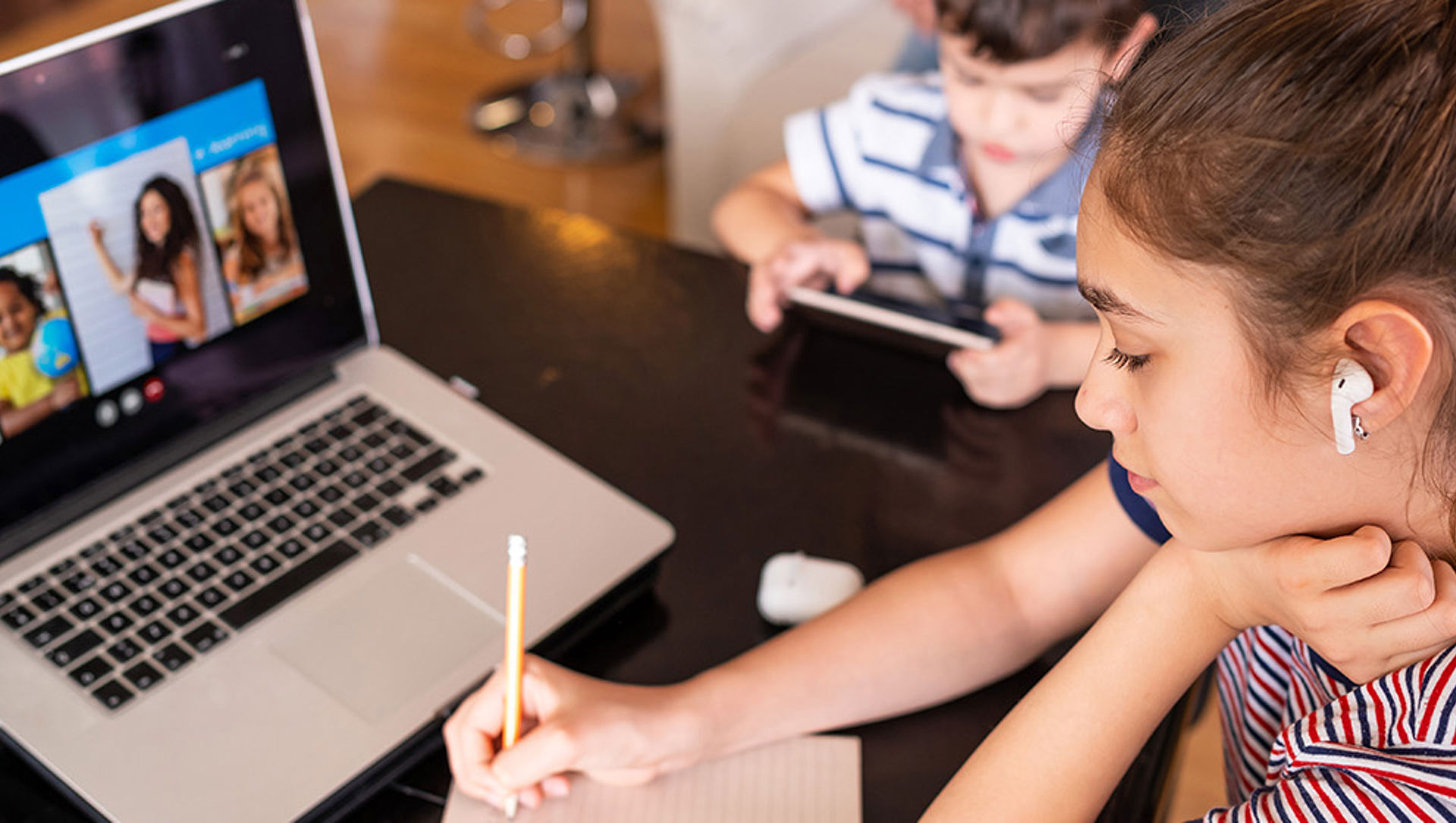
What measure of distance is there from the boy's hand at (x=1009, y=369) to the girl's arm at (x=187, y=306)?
54cm

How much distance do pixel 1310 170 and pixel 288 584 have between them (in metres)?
0.60

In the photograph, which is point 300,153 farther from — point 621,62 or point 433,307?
point 621,62

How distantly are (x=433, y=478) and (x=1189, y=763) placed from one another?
1106 mm

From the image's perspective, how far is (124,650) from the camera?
75 centimetres

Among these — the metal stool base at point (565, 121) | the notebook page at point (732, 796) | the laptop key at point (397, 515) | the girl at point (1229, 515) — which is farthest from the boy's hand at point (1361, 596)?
the metal stool base at point (565, 121)

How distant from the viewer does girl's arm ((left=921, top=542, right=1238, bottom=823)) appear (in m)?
0.69

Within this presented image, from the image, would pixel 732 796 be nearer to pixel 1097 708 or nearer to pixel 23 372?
pixel 1097 708

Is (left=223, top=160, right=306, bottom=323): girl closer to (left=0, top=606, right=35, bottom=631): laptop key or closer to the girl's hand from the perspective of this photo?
(left=0, top=606, right=35, bottom=631): laptop key

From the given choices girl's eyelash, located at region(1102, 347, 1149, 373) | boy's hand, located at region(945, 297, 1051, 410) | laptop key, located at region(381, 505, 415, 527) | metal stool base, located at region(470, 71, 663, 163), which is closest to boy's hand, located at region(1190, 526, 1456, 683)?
girl's eyelash, located at region(1102, 347, 1149, 373)

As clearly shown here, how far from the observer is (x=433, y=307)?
1111 mm

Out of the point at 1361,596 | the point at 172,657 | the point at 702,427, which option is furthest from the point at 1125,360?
the point at 172,657

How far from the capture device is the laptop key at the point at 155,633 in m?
0.76

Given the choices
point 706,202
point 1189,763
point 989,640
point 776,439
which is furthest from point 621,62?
point 989,640

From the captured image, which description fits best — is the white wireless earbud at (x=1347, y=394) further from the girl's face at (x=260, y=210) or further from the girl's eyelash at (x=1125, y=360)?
the girl's face at (x=260, y=210)
